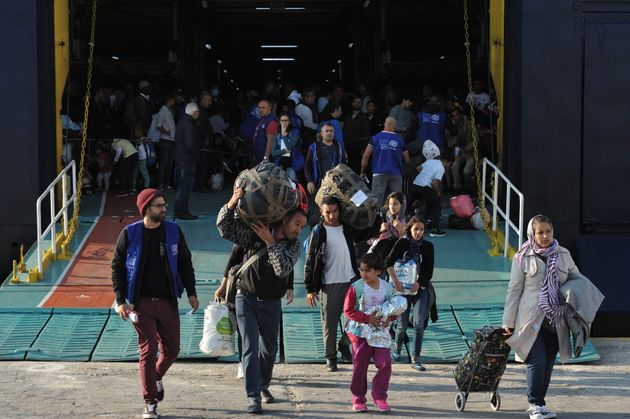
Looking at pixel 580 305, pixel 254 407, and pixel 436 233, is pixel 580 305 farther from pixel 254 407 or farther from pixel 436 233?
pixel 436 233

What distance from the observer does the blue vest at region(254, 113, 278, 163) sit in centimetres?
1558

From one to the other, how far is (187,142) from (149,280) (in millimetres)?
7332

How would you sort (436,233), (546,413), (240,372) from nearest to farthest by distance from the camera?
(546,413) → (240,372) → (436,233)

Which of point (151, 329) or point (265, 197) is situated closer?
point (151, 329)

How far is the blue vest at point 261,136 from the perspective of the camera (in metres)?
15.6

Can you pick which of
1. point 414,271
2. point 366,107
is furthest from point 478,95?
point 414,271

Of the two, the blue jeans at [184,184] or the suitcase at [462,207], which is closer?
the suitcase at [462,207]

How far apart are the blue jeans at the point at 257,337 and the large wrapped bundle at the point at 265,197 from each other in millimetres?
652

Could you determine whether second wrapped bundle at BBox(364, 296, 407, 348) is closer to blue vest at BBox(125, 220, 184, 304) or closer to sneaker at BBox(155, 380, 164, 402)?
blue vest at BBox(125, 220, 184, 304)

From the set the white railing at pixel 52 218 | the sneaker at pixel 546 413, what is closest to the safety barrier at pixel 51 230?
the white railing at pixel 52 218

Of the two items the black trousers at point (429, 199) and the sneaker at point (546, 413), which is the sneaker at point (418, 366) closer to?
the sneaker at point (546, 413)

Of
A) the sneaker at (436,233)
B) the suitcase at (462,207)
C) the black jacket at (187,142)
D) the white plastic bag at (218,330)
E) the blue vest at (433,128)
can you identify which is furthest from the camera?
the blue vest at (433,128)

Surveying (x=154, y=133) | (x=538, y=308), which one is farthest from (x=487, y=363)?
(x=154, y=133)

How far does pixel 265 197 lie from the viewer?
28.7ft
